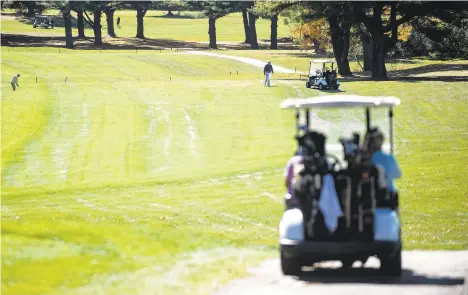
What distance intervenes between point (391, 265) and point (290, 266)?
146 cm

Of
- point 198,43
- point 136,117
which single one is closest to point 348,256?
point 136,117

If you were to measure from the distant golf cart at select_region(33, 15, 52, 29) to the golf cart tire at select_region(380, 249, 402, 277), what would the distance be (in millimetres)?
110398

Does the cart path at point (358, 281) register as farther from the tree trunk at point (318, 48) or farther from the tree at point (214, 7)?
the tree at point (214, 7)

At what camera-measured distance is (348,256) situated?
1451 cm

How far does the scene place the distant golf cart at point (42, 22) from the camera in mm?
123000

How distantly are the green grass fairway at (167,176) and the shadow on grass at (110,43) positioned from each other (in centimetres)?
2909

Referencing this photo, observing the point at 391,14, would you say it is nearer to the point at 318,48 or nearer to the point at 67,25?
the point at 318,48

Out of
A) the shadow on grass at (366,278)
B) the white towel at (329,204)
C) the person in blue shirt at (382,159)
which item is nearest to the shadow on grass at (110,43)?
the shadow on grass at (366,278)

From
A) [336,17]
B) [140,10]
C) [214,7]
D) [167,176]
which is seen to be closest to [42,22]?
[140,10]

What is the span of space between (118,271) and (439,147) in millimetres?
23861

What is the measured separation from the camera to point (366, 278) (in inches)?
588

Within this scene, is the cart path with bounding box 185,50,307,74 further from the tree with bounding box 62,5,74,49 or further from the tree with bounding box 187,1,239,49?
the tree with bounding box 62,5,74,49

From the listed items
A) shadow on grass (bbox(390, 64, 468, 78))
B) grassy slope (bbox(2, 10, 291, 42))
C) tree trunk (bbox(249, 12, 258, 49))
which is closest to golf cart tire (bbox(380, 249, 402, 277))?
shadow on grass (bbox(390, 64, 468, 78))

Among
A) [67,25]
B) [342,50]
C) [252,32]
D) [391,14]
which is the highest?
[391,14]
